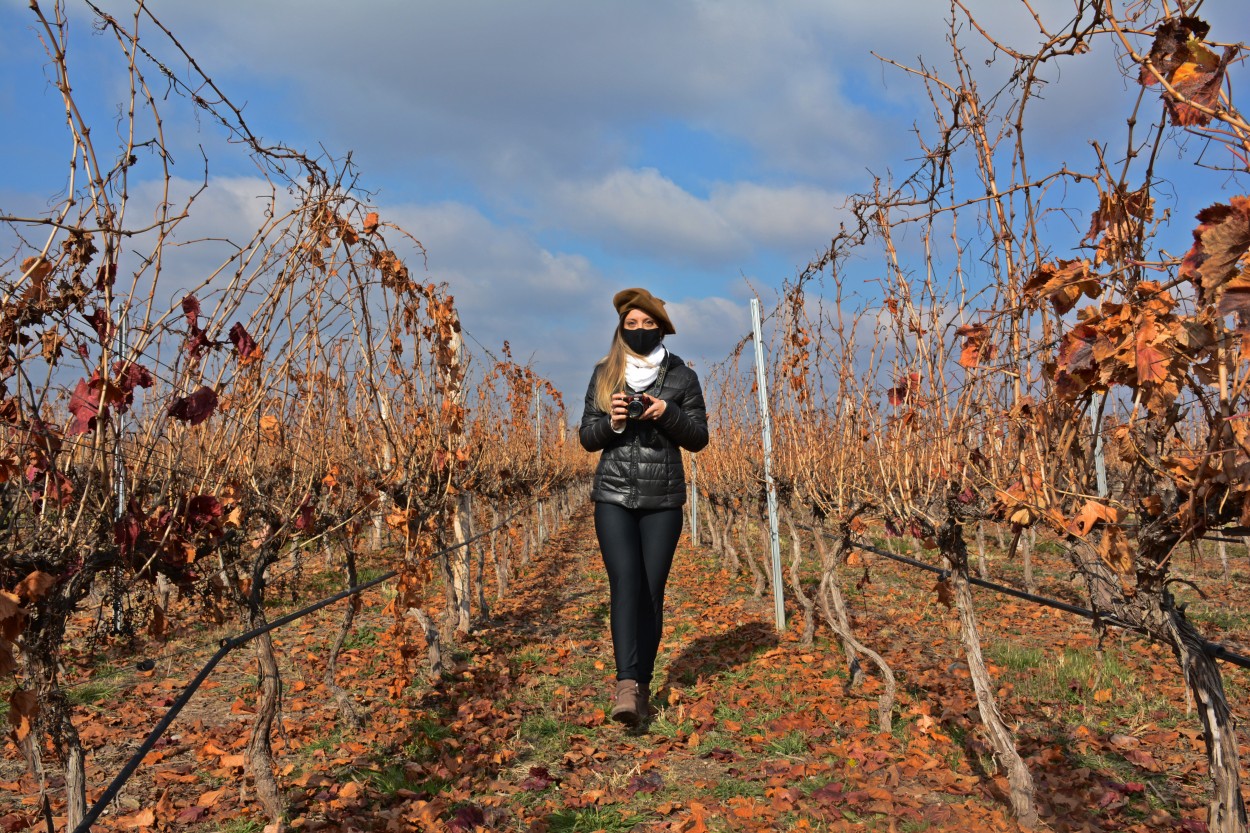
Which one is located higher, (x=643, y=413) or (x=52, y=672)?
(x=643, y=413)

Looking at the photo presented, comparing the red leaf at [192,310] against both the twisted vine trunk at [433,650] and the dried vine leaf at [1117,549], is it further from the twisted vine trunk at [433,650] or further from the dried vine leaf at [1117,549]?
the twisted vine trunk at [433,650]

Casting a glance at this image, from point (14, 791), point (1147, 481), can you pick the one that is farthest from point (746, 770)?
point (14, 791)

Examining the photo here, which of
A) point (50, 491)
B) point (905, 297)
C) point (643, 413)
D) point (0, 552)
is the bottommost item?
point (0, 552)

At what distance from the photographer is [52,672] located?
2.33 meters

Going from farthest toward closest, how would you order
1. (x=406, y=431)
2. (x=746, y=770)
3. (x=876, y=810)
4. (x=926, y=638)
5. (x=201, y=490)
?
(x=926, y=638)
(x=406, y=431)
(x=746, y=770)
(x=876, y=810)
(x=201, y=490)

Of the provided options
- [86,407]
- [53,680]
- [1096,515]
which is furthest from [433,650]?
[1096,515]

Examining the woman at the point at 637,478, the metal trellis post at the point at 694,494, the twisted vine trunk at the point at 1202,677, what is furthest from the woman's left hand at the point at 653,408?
the metal trellis post at the point at 694,494

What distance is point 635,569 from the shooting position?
4172mm

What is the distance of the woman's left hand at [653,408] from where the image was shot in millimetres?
4109

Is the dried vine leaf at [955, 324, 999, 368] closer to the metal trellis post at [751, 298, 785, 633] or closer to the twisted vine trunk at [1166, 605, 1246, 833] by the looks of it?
the twisted vine trunk at [1166, 605, 1246, 833]

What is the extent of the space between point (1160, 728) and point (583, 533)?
1732 cm

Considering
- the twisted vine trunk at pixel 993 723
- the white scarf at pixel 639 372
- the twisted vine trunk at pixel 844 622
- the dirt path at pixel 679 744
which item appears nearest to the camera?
the twisted vine trunk at pixel 993 723

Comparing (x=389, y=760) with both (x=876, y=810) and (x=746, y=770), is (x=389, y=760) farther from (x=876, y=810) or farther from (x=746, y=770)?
(x=876, y=810)

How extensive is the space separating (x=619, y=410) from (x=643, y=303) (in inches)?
26.4
